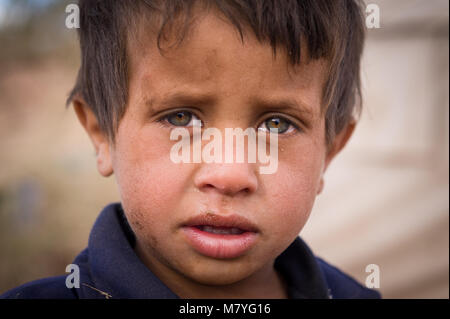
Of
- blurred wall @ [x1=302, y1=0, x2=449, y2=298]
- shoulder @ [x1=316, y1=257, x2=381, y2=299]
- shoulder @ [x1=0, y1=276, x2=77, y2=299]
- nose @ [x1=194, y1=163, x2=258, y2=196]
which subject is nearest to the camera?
nose @ [x1=194, y1=163, x2=258, y2=196]

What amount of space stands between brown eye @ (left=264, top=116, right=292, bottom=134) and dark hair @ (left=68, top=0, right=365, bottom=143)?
0.12 metres

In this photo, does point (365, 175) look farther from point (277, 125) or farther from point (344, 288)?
point (277, 125)

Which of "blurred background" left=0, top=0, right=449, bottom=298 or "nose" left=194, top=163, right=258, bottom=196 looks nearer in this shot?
"nose" left=194, top=163, right=258, bottom=196

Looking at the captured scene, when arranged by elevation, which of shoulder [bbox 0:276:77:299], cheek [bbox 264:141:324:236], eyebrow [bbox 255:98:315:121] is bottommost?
shoulder [bbox 0:276:77:299]

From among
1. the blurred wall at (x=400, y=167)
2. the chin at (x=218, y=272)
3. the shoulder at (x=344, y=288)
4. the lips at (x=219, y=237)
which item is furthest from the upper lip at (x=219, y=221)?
the blurred wall at (x=400, y=167)

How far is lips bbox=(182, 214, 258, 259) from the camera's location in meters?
0.93

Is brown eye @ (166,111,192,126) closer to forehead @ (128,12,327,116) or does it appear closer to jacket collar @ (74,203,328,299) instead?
forehead @ (128,12,327,116)

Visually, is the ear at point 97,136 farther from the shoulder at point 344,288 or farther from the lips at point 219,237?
the shoulder at point 344,288

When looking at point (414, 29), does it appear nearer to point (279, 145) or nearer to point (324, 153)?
point (324, 153)

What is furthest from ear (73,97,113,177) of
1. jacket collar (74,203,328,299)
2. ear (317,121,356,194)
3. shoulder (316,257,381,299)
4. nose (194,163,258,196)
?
shoulder (316,257,381,299)

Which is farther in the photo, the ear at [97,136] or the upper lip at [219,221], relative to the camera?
the ear at [97,136]

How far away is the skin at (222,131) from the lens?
899 mm

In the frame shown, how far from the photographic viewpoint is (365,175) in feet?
8.76

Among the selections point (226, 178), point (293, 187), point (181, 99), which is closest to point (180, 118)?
point (181, 99)
